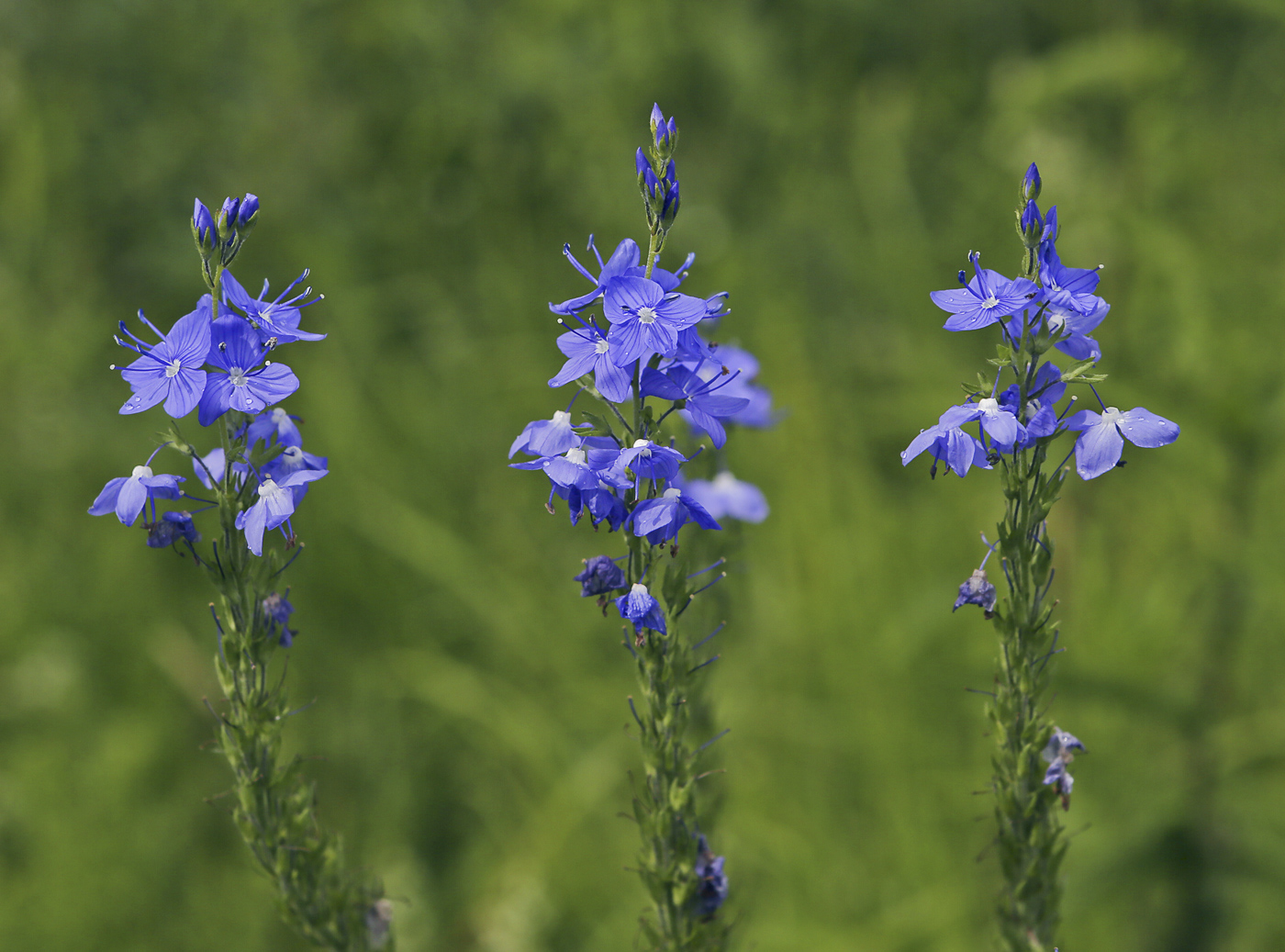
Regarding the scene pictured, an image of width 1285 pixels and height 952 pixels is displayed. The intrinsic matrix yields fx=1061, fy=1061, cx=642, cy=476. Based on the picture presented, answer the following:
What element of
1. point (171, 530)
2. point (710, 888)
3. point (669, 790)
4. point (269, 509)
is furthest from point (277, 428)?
point (710, 888)

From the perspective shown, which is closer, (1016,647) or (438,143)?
(1016,647)

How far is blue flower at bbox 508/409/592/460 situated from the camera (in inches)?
89.1

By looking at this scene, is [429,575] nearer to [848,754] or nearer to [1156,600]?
[848,754]

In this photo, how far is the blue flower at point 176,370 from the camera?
2035 mm

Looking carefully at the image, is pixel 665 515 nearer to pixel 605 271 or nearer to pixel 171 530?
pixel 605 271

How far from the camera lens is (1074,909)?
4137 millimetres

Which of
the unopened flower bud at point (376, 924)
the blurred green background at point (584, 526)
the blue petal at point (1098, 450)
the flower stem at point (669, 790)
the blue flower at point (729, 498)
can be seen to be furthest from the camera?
the blurred green background at point (584, 526)

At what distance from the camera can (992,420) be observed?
6.54ft

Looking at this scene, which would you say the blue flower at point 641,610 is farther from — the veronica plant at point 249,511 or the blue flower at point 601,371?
the veronica plant at point 249,511

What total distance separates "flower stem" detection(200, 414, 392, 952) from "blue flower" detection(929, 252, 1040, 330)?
149 centimetres

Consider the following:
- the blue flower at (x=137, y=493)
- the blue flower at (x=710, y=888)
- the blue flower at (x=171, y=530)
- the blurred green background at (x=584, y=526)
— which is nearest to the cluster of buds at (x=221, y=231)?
the blue flower at (x=137, y=493)

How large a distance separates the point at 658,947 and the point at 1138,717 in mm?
3209

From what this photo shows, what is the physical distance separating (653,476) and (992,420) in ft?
2.15

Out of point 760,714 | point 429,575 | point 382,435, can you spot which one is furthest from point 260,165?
point 760,714
